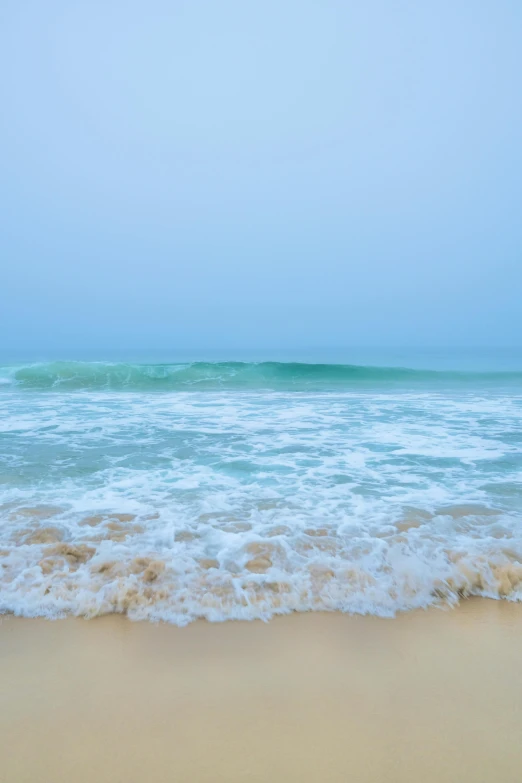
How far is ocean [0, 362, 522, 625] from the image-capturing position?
3.18m

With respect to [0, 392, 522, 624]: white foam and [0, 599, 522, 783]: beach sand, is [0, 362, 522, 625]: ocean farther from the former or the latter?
[0, 599, 522, 783]: beach sand

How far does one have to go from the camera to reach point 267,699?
2254 mm

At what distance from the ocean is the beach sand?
0.79 ft

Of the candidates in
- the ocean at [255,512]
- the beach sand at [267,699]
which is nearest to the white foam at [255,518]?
the ocean at [255,512]

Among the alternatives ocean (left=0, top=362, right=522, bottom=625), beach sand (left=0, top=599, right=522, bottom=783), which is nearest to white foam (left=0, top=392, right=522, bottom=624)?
ocean (left=0, top=362, right=522, bottom=625)

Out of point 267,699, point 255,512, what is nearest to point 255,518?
point 255,512

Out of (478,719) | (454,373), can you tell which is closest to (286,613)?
(478,719)

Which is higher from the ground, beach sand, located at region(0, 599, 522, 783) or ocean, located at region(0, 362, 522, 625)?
ocean, located at region(0, 362, 522, 625)

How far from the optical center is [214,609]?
3000 millimetres

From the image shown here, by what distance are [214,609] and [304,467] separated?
3.51m

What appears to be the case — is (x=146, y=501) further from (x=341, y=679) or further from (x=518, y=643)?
(x=518, y=643)

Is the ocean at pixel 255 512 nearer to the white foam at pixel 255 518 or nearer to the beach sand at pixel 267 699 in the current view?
the white foam at pixel 255 518

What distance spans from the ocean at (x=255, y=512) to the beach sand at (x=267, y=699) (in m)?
0.24

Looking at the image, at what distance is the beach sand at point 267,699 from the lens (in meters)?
1.91
